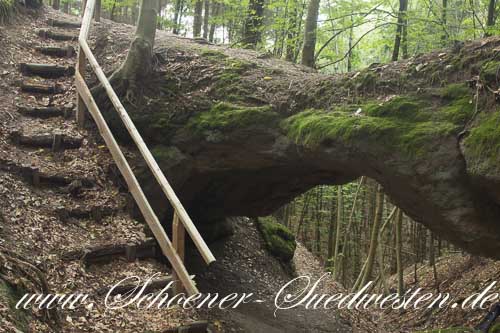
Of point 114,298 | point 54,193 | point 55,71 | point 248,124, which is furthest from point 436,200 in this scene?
point 55,71

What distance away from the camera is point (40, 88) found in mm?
8664

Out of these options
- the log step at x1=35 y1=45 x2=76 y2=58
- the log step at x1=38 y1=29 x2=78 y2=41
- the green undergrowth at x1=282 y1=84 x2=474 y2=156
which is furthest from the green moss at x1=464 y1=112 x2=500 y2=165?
the log step at x1=38 y1=29 x2=78 y2=41

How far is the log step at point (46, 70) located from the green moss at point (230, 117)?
3.03 meters

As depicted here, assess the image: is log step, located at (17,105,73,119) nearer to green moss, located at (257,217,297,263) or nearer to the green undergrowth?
the green undergrowth

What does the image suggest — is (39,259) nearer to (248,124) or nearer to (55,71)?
(248,124)

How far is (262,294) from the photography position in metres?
10.0

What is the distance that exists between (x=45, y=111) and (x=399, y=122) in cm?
592

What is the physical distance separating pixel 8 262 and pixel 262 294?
21.0 feet

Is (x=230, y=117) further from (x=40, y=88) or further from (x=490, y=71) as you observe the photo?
(x=490, y=71)

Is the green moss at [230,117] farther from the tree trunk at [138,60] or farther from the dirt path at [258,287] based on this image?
the dirt path at [258,287]

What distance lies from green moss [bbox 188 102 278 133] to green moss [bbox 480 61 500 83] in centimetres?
305

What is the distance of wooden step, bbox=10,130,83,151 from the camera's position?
288 inches

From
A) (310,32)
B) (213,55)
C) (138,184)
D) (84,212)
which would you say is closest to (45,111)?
(84,212)

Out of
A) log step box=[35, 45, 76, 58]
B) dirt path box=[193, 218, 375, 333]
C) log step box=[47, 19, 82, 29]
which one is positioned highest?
log step box=[47, 19, 82, 29]
